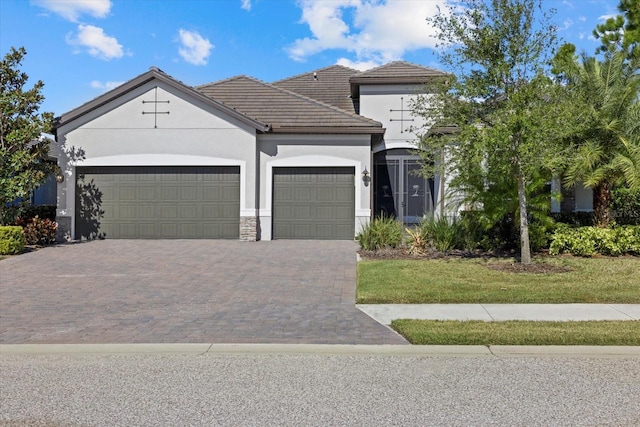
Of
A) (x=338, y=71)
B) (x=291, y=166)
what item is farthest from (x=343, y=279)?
(x=338, y=71)

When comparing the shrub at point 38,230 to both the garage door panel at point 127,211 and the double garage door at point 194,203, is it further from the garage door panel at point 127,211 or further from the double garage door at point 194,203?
the garage door panel at point 127,211

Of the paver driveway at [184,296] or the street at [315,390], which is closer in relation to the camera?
the street at [315,390]

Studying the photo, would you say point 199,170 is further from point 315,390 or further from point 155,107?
point 315,390

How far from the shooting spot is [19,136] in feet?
54.3

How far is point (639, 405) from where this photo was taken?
4.71 metres

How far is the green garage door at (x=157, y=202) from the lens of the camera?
18.4 meters

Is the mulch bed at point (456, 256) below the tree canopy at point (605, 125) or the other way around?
below

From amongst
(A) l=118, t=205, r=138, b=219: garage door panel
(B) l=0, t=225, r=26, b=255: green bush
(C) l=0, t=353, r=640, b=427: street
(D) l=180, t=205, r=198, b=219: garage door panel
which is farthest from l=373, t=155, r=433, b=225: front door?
(C) l=0, t=353, r=640, b=427: street

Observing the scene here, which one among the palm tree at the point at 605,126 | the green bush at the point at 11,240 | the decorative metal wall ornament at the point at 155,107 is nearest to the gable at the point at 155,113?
the decorative metal wall ornament at the point at 155,107

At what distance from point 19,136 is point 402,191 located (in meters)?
13.2

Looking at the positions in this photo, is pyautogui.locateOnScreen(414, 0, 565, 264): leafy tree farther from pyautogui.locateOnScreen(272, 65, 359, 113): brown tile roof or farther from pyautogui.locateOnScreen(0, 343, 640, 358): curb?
pyautogui.locateOnScreen(272, 65, 359, 113): brown tile roof

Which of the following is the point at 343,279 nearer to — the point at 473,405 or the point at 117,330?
the point at 117,330

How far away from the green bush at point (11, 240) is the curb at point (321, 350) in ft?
31.5

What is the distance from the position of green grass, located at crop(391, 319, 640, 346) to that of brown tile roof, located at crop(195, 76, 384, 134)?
11.6m
